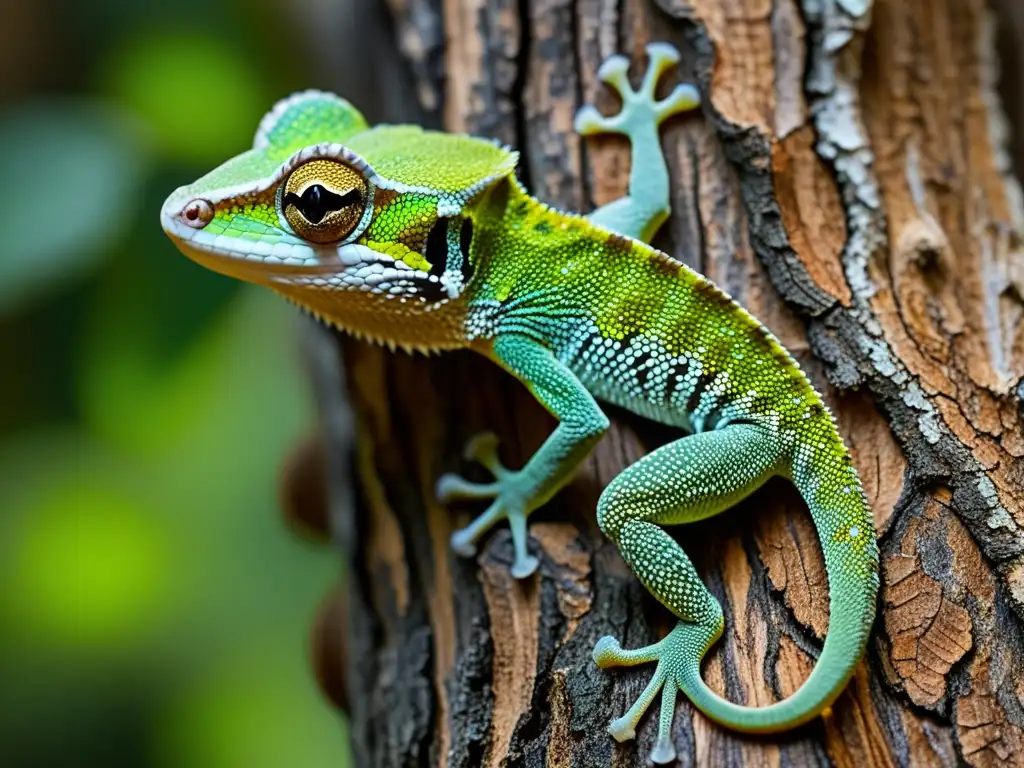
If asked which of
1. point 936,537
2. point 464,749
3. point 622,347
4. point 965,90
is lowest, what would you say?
point 464,749

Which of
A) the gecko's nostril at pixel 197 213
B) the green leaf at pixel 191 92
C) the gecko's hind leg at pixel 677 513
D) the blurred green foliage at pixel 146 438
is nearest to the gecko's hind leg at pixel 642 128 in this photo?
the gecko's hind leg at pixel 677 513

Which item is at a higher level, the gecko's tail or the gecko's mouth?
the gecko's mouth

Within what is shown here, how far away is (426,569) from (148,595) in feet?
9.10

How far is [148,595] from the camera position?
5102 mm

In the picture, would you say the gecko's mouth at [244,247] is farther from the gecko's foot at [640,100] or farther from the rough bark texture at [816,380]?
the gecko's foot at [640,100]

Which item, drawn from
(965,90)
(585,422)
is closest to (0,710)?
(585,422)

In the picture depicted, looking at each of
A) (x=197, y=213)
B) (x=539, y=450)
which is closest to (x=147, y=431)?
(x=197, y=213)

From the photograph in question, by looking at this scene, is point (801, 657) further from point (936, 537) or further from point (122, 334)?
point (122, 334)

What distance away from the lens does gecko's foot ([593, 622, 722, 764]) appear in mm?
2166

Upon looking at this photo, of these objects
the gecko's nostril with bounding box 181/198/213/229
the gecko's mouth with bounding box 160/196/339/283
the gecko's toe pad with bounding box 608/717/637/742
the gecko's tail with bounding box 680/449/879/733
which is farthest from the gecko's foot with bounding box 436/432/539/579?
the gecko's nostril with bounding box 181/198/213/229

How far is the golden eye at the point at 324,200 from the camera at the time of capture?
8.02 ft

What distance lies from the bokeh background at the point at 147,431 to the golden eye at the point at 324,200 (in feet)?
5.72

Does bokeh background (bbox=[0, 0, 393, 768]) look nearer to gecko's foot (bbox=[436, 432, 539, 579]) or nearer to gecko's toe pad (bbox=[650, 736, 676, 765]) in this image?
gecko's foot (bbox=[436, 432, 539, 579])

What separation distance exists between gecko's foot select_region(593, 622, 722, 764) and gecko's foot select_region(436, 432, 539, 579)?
0.41 meters
